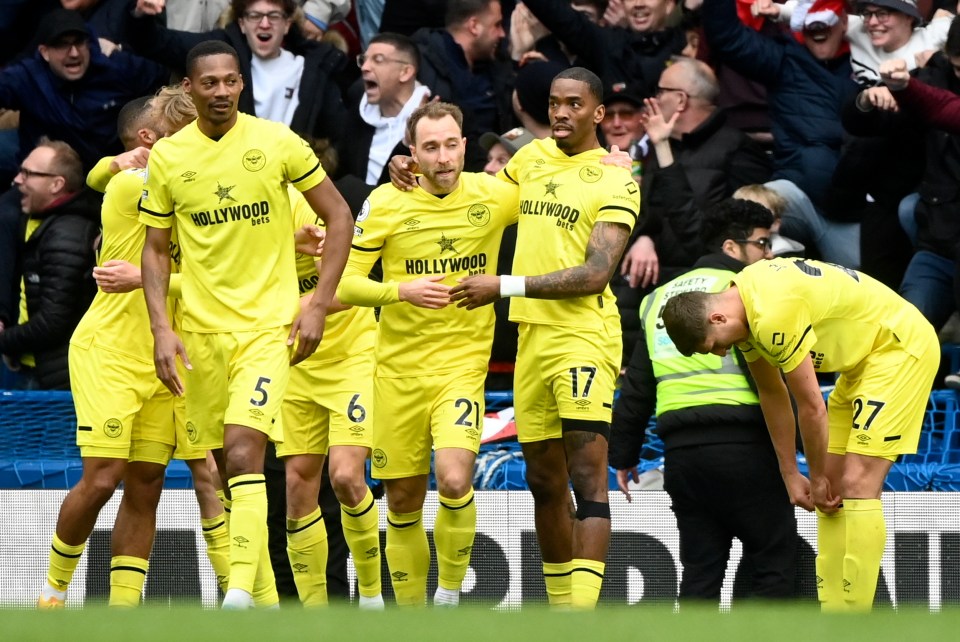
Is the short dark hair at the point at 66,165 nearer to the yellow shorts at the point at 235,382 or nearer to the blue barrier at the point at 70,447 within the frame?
the blue barrier at the point at 70,447

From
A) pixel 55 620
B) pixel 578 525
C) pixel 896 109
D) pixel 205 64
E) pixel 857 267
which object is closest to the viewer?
pixel 55 620

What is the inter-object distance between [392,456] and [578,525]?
40.5 inches

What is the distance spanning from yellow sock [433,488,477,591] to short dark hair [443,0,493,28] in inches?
177

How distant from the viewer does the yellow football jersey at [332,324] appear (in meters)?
9.58

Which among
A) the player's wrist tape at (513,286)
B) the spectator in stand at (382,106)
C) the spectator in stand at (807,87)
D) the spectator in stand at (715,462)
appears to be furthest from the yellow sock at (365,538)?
the spectator in stand at (807,87)

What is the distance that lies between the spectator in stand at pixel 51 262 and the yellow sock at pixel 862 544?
5.39 m

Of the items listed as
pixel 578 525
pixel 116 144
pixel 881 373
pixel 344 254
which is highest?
pixel 116 144

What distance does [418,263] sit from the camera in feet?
30.0

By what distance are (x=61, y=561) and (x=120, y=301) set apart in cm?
141

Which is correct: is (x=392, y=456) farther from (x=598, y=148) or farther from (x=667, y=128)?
(x=667, y=128)

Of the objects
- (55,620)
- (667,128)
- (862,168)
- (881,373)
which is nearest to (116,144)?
(667,128)

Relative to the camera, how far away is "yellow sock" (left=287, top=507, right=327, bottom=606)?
948 cm

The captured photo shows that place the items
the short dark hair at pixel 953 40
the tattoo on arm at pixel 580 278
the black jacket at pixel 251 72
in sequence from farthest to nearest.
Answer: the black jacket at pixel 251 72 → the short dark hair at pixel 953 40 → the tattoo on arm at pixel 580 278

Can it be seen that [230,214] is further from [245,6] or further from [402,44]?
[245,6]
